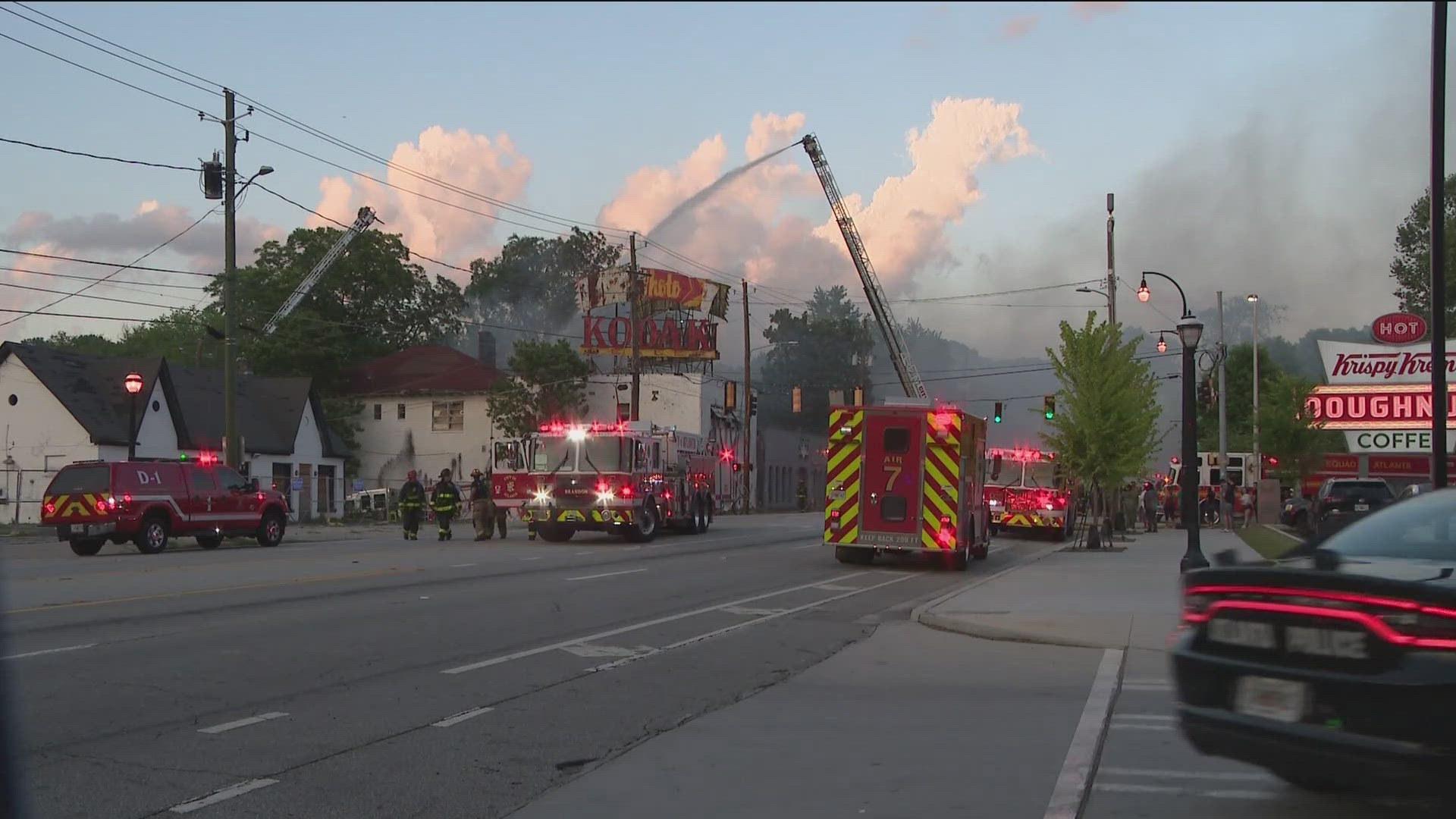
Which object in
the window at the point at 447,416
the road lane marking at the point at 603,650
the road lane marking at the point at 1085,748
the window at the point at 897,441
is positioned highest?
the window at the point at 447,416

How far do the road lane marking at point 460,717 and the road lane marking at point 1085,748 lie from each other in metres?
3.92

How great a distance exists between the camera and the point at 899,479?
23125mm

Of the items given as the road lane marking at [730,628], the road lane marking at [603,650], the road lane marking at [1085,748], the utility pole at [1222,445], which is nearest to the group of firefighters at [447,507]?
the road lane marking at [730,628]

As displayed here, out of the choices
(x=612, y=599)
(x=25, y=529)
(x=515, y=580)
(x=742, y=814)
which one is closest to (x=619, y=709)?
(x=742, y=814)

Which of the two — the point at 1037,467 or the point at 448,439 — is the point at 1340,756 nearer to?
the point at 1037,467

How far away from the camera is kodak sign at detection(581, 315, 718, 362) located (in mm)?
72000

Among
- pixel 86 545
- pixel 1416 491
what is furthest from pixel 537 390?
pixel 1416 491

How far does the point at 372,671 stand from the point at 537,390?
2145 inches

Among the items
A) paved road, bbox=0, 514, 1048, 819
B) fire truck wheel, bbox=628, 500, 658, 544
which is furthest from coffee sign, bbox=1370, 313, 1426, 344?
paved road, bbox=0, 514, 1048, 819

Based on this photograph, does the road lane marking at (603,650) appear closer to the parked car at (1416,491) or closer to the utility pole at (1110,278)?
the parked car at (1416,491)

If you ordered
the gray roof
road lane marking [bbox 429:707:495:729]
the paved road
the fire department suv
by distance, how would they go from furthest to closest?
1. the gray roof
2. the fire department suv
3. road lane marking [bbox 429:707:495:729]
4. the paved road

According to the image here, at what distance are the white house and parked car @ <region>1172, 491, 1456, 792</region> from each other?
137ft

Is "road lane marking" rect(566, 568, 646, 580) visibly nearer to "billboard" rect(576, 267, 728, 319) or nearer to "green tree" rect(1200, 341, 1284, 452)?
"billboard" rect(576, 267, 728, 319)

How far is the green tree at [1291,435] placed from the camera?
6631 cm
